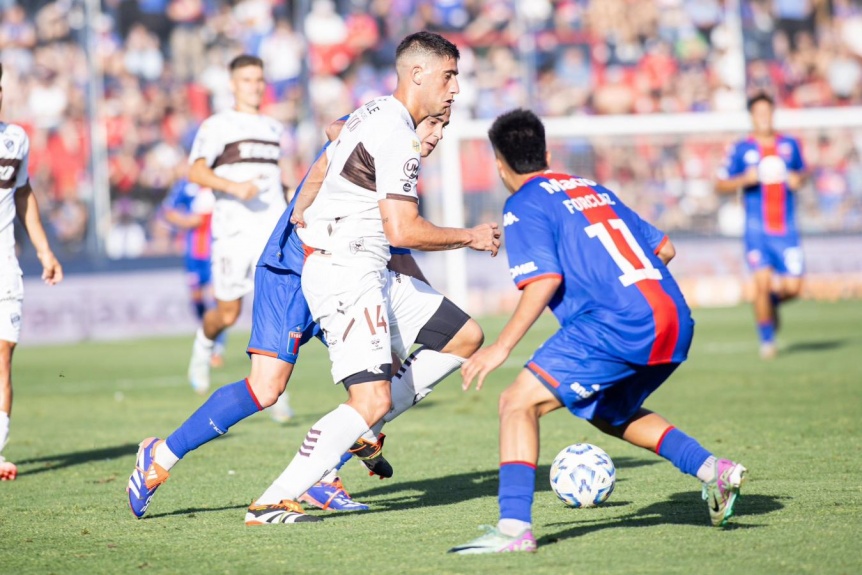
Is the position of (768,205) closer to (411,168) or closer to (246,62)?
(246,62)

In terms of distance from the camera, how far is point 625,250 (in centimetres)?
496

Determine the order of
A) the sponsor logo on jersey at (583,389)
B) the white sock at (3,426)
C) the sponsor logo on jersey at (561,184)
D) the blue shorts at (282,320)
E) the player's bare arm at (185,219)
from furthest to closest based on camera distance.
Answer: the player's bare arm at (185,219)
the white sock at (3,426)
the blue shorts at (282,320)
the sponsor logo on jersey at (561,184)
the sponsor logo on jersey at (583,389)

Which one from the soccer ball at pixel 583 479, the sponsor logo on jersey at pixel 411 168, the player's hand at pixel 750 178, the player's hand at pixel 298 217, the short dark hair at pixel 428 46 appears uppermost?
the short dark hair at pixel 428 46

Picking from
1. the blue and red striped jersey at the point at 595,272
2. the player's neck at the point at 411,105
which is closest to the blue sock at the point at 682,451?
the blue and red striped jersey at the point at 595,272

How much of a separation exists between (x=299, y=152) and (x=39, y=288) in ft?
17.2

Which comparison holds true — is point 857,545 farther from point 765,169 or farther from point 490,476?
point 765,169

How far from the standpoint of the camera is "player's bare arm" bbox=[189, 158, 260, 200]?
28.5ft

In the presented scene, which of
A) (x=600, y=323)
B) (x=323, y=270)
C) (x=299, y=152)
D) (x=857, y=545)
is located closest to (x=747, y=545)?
(x=857, y=545)

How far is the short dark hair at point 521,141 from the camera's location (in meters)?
5.06

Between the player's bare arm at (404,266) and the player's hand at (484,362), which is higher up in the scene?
the player's bare arm at (404,266)

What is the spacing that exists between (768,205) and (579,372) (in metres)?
9.32

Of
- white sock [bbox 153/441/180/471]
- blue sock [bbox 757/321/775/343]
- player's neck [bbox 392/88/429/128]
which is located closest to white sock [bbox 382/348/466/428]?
white sock [bbox 153/441/180/471]

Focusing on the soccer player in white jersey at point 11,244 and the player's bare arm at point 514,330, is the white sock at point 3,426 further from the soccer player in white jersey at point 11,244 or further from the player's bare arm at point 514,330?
the player's bare arm at point 514,330

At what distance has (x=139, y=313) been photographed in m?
18.8
